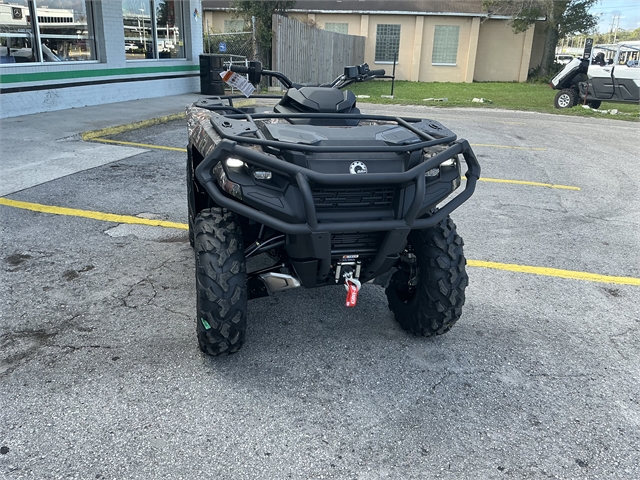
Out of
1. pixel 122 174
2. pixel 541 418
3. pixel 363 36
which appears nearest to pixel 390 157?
pixel 541 418

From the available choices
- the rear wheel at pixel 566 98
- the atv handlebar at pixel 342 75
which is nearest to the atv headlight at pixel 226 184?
the atv handlebar at pixel 342 75

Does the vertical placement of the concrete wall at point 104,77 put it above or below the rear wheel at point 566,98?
above

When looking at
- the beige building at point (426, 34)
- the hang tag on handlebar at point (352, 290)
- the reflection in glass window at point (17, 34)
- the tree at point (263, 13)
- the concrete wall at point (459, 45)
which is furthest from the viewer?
the concrete wall at point (459, 45)

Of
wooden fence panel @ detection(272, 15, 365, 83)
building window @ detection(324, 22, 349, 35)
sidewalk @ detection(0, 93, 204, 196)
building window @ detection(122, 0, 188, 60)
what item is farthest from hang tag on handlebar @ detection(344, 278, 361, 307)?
building window @ detection(324, 22, 349, 35)

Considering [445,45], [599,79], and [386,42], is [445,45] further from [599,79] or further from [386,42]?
[599,79]

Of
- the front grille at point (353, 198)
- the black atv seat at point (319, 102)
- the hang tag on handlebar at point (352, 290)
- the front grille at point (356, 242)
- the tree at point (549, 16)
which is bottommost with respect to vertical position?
the hang tag on handlebar at point (352, 290)

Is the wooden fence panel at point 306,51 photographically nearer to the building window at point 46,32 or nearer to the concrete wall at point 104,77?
the concrete wall at point 104,77

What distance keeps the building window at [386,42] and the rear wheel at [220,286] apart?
28368 mm

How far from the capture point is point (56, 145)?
26.1 feet

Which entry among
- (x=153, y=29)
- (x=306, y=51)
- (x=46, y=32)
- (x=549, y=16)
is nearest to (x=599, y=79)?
(x=306, y=51)

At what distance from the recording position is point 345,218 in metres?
2.73

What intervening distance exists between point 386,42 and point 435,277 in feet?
93.8

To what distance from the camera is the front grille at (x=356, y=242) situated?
281 cm

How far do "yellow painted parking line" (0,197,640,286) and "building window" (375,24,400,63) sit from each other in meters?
26.4
